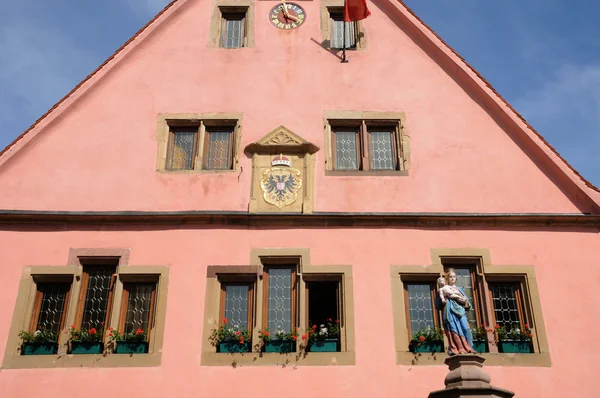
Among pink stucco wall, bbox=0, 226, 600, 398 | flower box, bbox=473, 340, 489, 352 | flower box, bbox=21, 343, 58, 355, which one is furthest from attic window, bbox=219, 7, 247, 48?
flower box, bbox=473, 340, 489, 352

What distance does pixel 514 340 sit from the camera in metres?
9.74

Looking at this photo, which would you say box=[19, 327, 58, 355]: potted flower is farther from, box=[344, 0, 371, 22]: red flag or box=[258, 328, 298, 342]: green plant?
box=[344, 0, 371, 22]: red flag

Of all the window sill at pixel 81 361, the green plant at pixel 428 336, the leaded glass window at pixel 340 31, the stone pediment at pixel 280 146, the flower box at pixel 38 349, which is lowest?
the window sill at pixel 81 361

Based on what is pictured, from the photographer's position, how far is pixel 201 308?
9.83m

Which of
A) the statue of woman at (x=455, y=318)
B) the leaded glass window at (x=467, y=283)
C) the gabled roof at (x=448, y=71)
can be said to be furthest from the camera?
the gabled roof at (x=448, y=71)

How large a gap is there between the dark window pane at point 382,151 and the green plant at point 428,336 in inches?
114

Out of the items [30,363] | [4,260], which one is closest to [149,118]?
[4,260]

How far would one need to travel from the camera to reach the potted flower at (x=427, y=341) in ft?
31.4

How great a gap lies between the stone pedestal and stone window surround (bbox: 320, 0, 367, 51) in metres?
6.50

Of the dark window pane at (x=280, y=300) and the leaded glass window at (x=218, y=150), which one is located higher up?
the leaded glass window at (x=218, y=150)

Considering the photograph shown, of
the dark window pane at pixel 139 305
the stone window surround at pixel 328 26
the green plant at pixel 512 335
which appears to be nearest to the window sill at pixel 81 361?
the dark window pane at pixel 139 305

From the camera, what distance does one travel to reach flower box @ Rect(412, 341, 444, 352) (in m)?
9.58

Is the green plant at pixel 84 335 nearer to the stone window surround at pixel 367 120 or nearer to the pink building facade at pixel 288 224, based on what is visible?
the pink building facade at pixel 288 224

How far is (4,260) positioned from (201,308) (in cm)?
311
